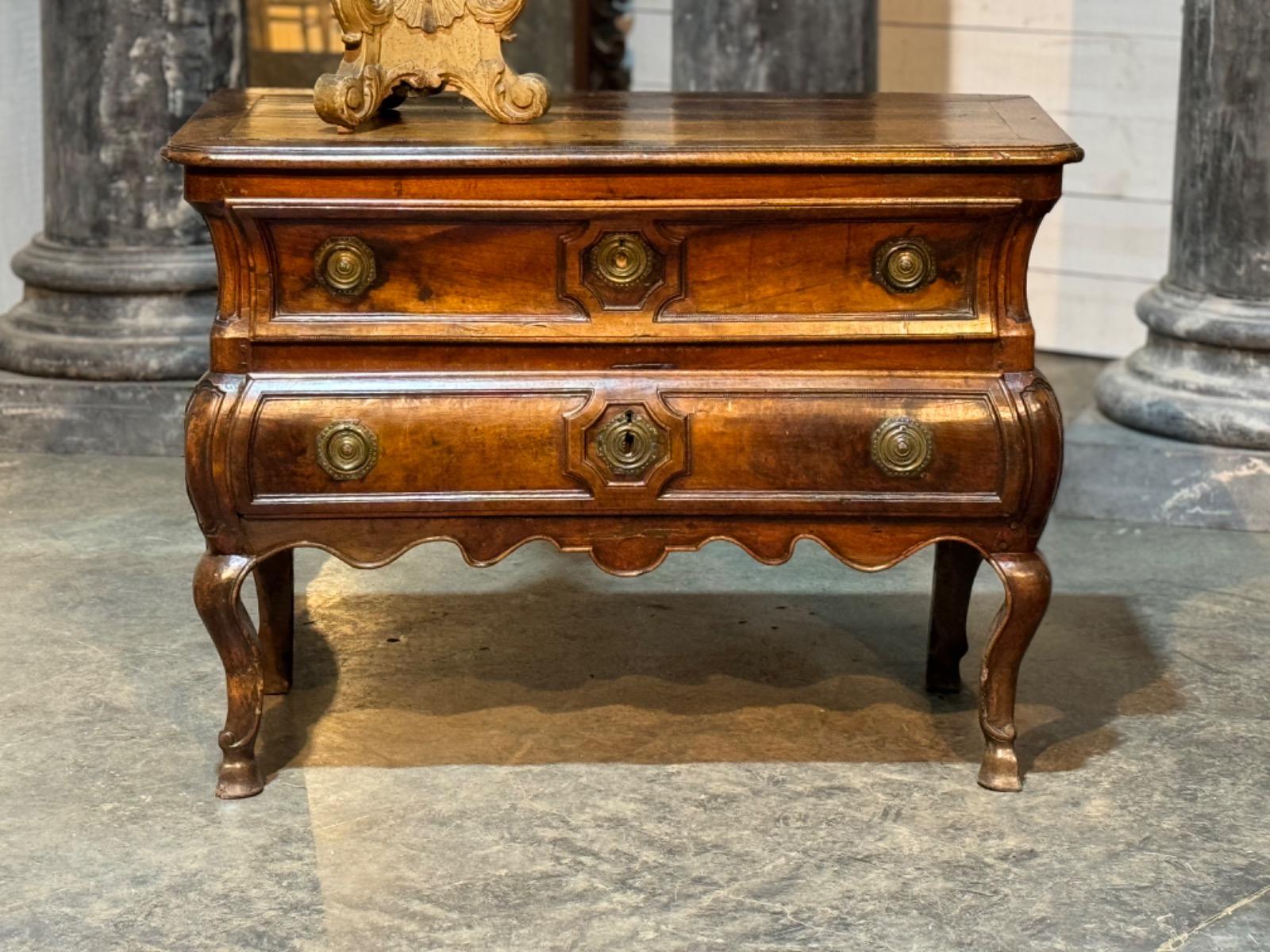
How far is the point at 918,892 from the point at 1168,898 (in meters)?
0.32

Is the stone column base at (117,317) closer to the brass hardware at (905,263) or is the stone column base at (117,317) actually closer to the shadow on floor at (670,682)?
the shadow on floor at (670,682)

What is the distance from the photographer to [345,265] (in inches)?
102

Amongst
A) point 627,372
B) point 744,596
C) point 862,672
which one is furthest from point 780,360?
point 744,596

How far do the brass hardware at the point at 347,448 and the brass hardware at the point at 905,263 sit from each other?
0.73 meters

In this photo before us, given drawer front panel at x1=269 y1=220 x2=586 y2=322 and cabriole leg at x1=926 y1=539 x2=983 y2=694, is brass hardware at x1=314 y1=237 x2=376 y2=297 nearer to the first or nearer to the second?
drawer front panel at x1=269 y1=220 x2=586 y2=322

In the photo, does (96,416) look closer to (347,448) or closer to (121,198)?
(121,198)

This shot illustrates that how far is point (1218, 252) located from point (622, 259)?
1.97 metres

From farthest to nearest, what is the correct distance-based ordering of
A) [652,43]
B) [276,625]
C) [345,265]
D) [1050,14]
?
1. [652,43]
2. [1050,14]
3. [276,625]
4. [345,265]

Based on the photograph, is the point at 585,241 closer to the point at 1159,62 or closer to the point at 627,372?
the point at 627,372

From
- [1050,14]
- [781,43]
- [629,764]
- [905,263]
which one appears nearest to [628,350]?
[905,263]

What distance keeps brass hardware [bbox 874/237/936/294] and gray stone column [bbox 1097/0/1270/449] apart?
5.52 ft

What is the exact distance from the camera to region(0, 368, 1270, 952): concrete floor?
2445 millimetres

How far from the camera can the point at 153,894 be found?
2486 mm

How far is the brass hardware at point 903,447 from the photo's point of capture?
2635 millimetres
